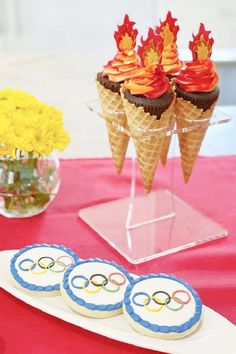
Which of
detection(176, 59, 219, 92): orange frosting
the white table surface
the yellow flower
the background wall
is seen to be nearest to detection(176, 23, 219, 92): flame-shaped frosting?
detection(176, 59, 219, 92): orange frosting

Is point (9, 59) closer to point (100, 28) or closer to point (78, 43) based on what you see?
point (78, 43)

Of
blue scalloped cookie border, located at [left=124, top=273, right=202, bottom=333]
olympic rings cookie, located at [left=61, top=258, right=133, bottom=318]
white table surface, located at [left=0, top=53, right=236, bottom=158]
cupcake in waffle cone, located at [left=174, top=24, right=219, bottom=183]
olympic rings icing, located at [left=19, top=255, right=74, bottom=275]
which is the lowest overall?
white table surface, located at [left=0, top=53, right=236, bottom=158]

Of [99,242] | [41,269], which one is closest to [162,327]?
[41,269]

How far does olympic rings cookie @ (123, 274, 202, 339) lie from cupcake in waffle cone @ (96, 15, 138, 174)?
37 cm

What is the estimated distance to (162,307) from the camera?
0.96 m

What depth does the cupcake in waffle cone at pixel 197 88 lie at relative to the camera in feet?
3.97

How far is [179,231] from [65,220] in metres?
0.23

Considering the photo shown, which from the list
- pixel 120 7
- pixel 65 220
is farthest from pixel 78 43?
pixel 65 220

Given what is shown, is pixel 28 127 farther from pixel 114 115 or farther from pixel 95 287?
pixel 95 287

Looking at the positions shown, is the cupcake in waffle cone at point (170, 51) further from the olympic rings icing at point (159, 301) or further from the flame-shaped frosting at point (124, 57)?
the olympic rings icing at point (159, 301)

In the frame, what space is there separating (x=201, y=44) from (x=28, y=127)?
1.20 ft

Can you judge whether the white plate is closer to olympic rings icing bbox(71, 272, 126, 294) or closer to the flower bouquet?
olympic rings icing bbox(71, 272, 126, 294)

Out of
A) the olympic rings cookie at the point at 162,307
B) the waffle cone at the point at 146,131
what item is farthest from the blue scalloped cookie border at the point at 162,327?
the waffle cone at the point at 146,131

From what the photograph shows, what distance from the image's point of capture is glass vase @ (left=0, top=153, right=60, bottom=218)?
1.31 meters
